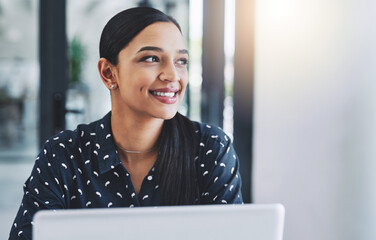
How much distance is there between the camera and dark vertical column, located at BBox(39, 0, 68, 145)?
2.11m

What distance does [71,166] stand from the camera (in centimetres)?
108

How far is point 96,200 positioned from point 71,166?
112mm

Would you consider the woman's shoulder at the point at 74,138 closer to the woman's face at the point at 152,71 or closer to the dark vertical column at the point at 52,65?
the woman's face at the point at 152,71

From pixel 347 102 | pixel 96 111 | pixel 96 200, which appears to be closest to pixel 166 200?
pixel 96 200

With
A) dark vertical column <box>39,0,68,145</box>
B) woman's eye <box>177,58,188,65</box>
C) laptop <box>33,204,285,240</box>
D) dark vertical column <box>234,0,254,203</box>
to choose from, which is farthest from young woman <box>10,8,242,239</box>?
dark vertical column <box>234,0,254,203</box>

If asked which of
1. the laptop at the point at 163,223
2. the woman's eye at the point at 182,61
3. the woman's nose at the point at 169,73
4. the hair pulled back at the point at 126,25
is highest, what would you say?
the hair pulled back at the point at 126,25

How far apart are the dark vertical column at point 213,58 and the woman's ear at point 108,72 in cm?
121

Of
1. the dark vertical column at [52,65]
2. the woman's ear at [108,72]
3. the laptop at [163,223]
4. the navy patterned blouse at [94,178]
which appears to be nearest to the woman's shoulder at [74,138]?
the navy patterned blouse at [94,178]

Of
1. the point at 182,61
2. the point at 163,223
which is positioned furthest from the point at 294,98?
the point at 163,223

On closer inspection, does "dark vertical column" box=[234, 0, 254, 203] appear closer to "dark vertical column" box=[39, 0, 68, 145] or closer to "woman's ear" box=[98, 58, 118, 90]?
"dark vertical column" box=[39, 0, 68, 145]

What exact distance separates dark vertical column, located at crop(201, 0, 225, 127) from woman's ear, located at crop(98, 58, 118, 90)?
47.5 inches

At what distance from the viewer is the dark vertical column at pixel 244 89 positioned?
88.7 inches

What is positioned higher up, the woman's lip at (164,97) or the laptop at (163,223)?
the woman's lip at (164,97)

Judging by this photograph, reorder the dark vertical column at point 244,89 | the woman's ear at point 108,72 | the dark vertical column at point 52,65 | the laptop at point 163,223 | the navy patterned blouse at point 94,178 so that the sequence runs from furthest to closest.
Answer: the dark vertical column at point 244,89
the dark vertical column at point 52,65
the woman's ear at point 108,72
the navy patterned blouse at point 94,178
the laptop at point 163,223
